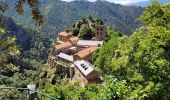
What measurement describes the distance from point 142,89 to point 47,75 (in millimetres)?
76192

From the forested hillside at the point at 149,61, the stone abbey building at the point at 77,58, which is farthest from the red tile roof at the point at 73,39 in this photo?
the forested hillside at the point at 149,61

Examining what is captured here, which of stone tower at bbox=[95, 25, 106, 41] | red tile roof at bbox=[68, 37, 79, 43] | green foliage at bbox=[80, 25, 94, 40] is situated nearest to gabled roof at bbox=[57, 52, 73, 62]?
red tile roof at bbox=[68, 37, 79, 43]

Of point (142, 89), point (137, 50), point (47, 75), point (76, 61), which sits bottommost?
point (47, 75)

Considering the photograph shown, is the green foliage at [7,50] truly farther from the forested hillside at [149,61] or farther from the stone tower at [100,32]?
the stone tower at [100,32]

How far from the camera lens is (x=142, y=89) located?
2117 centimetres

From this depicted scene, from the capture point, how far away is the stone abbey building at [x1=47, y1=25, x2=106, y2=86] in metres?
74.4

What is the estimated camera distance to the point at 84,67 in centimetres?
7869

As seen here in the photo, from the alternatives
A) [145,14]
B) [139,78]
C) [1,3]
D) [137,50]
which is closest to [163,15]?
[145,14]

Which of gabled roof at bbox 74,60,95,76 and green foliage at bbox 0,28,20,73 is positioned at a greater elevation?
green foliage at bbox 0,28,20,73

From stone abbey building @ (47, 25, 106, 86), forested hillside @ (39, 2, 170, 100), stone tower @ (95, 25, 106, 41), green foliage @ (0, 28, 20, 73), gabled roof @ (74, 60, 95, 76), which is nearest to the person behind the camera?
green foliage @ (0, 28, 20, 73)

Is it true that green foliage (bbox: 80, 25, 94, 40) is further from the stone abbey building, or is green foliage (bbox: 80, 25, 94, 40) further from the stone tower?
the stone tower

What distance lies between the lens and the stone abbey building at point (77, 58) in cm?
7441

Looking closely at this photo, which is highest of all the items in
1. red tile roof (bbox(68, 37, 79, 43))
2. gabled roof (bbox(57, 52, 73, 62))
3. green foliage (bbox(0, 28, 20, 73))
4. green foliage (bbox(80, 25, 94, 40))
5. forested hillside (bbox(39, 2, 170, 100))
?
green foliage (bbox(0, 28, 20, 73))

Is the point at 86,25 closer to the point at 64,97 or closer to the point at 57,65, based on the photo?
the point at 57,65
